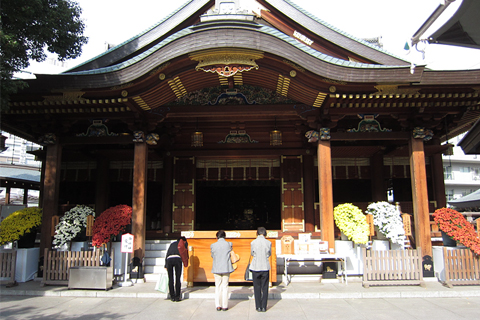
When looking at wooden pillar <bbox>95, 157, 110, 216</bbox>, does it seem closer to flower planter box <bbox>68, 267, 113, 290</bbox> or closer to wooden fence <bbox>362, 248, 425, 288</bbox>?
flower planter box <bbox>68, 267, 113, 290</bbox>

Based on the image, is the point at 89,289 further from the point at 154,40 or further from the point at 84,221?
the point at 154,40

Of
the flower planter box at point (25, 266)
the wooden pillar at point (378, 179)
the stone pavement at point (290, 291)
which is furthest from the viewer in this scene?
the wooden pillar at point (378, 179)

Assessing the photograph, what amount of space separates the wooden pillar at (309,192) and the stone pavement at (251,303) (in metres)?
3.89

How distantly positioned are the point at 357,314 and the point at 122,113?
7.56 metres

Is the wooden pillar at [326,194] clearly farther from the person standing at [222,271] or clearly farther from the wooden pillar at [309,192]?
the person standing at [222,271]

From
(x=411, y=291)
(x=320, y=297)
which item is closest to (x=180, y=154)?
(x=320, y=297)

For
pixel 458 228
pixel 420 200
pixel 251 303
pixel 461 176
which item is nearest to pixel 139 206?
pixel 251 303

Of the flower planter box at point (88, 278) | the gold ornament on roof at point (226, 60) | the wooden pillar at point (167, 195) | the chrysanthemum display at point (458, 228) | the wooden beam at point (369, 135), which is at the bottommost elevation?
the flower planter box at point (88, 278)

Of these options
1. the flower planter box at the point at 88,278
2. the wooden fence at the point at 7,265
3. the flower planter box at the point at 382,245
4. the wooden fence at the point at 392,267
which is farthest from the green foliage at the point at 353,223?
the wooden fence at the point at 7,265

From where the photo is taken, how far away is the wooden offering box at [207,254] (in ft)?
27.0

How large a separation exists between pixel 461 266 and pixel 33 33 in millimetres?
10808

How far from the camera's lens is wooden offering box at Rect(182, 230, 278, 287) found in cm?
823

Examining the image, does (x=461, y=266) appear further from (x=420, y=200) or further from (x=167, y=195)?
(x=167, y=195)

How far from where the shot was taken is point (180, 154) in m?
12.9
